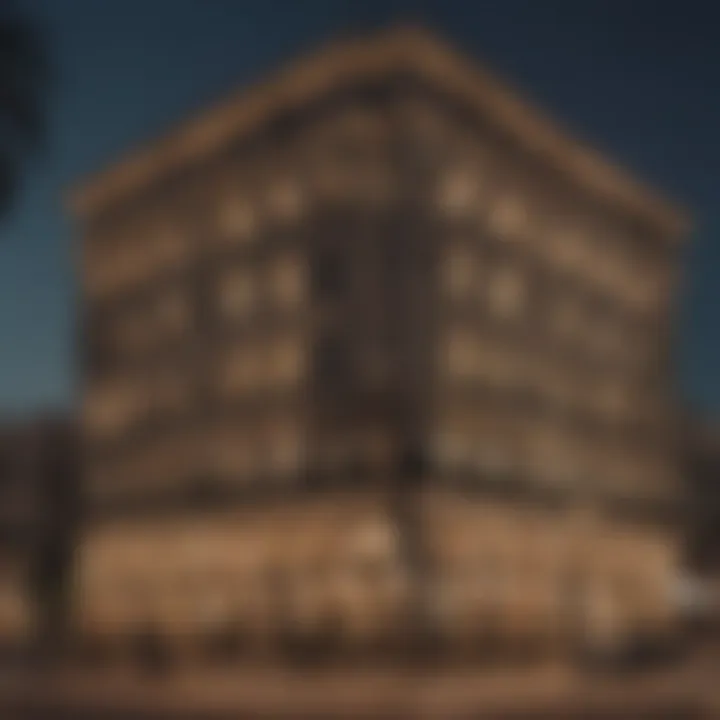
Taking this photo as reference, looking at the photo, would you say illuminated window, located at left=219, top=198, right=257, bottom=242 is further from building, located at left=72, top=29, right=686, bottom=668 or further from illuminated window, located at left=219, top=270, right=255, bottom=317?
illuminated window, located at left=219, top=270, right=255, bottom=317

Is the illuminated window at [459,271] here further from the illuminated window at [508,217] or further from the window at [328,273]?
the window at [328,273]

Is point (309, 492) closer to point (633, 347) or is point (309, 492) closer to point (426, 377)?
point (426, 377)

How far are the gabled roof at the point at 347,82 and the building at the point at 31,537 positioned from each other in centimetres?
1224

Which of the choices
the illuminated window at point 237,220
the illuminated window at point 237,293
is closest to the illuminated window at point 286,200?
the illuminated window at point 237,220

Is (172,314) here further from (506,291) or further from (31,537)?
(31,537)

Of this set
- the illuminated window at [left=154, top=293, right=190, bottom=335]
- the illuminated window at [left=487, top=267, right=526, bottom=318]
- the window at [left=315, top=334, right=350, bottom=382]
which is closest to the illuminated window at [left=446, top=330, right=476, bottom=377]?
the illuminated window at [left=487, top=267, right=526, bottom=318]

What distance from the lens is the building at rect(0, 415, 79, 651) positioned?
73.9 ft

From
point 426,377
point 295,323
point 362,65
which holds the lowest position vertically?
point 426,377

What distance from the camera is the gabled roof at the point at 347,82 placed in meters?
35.3

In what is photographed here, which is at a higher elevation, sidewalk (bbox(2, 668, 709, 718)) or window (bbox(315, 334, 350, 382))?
window (bbox(315, 334, 350, 382))

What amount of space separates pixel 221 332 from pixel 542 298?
10827 millimetres

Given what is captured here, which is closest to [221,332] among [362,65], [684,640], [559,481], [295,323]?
[295,323]

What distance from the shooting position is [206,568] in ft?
120

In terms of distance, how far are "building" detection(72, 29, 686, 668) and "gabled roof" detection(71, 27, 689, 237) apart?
0.09m
